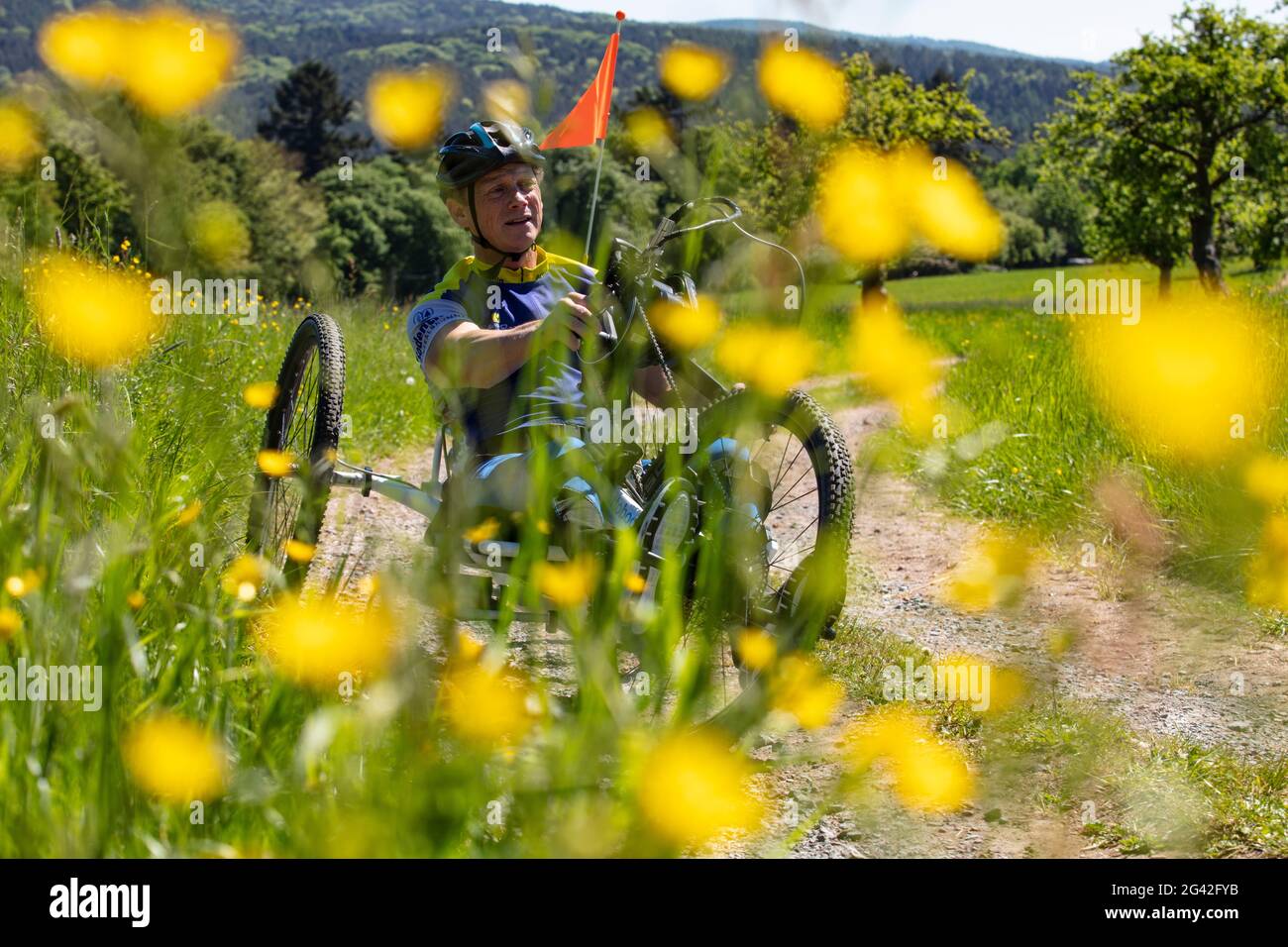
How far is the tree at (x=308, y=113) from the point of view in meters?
71.7

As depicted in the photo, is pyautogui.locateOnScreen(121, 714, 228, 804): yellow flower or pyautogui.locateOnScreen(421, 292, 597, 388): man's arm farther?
pyautogui.locateOnScreen(421, 292, 597, 388): man's arm

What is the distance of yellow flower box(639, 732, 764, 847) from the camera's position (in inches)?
61.6

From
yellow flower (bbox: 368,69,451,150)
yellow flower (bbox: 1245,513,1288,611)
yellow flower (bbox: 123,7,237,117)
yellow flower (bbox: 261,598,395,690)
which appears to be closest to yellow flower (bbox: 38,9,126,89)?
yellow flower (bbox: 123,7,237,117)

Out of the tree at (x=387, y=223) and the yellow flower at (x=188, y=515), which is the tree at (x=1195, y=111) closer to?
the yellow flower at (x=188, y=515)

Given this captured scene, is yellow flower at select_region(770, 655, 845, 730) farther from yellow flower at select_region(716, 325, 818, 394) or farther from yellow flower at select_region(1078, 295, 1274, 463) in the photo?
yellow flower at select_region(1078, 295, 1274, 463)

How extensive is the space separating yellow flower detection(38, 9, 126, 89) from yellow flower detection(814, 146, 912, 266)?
182 cm

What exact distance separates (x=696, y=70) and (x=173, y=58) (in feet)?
4.66

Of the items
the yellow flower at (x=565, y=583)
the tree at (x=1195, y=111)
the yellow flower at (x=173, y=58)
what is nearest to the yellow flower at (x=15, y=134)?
the yellow flower at (x=173, y=58)

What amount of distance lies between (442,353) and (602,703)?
5.49ft

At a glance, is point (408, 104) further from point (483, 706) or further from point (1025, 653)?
point (1025, 653)

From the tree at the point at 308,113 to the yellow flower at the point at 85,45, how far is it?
7260 centimetres

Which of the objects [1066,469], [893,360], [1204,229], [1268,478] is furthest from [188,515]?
[1204,229]

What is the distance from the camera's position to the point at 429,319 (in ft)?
10.7

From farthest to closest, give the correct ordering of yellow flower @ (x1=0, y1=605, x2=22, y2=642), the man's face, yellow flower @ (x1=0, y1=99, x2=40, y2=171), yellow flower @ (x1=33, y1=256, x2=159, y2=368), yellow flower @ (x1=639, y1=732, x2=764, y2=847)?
yellow flower @ (x1=0, y1=99, x2=40, y2=171)
the man's face
yellow flower @ (x1=33, y1=256, x2=159, y2=368)
yellow flower @ (x1=0, y1=605, x2=22, y2=642)
yellow flower @ (x1=639, y1=732, x2=764, y2=847)
